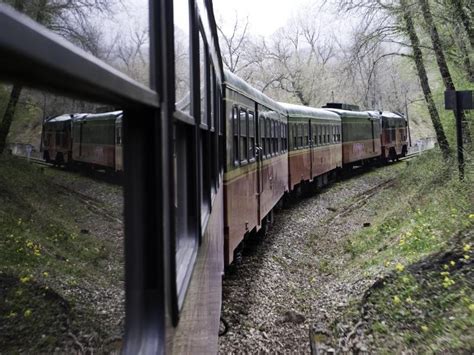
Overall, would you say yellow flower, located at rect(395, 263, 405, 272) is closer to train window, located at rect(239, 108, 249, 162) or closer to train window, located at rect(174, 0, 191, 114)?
train window, located at rect(239, 108, 249, 162)

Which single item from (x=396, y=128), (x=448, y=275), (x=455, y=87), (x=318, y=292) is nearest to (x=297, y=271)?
(x=318, y=292)

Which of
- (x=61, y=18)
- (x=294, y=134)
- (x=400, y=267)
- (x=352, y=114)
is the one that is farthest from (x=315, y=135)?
(x=61, y=18)

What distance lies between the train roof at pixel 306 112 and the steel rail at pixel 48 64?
1172 centimetres

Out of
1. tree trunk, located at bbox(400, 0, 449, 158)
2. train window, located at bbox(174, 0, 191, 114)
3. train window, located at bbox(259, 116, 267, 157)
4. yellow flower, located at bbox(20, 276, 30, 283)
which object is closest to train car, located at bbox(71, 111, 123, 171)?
yellow flower, located at bbox(20, 276, 30, 283)

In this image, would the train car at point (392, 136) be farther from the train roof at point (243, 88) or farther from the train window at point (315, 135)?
the train roof at point (243, 88)

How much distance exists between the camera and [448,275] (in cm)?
620

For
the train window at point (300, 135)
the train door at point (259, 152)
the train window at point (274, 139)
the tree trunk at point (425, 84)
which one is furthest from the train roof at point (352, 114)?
the train door at point (259, 152)

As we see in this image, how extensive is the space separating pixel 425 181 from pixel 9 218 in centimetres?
1545

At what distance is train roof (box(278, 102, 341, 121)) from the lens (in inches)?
545

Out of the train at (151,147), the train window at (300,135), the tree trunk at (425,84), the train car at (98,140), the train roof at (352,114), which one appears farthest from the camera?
the train roof at (352,114)

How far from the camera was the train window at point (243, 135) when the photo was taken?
7.04 meters

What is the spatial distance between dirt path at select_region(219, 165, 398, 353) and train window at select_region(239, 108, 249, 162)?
6.05 ft

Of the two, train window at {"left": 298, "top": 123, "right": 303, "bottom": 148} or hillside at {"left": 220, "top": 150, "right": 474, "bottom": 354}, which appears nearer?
hillside at {"left": 220, "top": 150, "right": 474, "bottom": 354}

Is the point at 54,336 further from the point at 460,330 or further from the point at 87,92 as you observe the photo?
the point at 460,330
